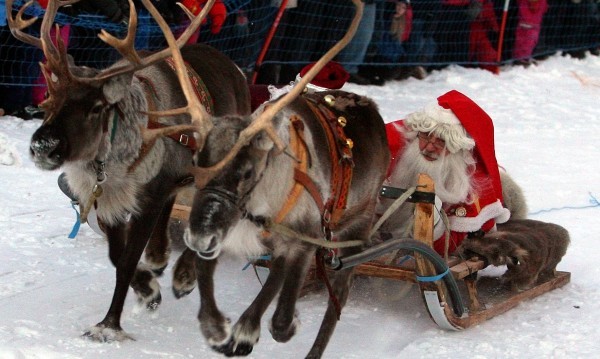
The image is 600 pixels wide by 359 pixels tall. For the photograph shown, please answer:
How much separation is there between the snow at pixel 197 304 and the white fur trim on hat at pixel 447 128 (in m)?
0.88

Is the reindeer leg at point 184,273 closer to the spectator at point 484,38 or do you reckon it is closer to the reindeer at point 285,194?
the reindeer at point 285,194

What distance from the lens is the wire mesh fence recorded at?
324 inches

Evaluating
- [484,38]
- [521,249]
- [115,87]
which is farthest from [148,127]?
[484,38]

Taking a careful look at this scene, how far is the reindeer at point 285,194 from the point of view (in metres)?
3.71

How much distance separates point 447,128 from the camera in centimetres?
545

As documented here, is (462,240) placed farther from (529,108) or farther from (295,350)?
(529,108)

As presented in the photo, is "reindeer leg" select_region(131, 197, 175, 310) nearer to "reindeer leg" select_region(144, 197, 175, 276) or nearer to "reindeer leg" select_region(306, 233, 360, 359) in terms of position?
"reindeer leg" select_region(144, 197, 175, 276)

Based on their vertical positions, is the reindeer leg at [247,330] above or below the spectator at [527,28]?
above

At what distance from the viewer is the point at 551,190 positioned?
795 centimetres

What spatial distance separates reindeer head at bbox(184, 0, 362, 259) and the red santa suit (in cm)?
182

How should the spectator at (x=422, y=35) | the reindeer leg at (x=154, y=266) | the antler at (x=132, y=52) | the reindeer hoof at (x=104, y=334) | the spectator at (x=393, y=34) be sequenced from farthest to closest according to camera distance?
the spectator at (x=422, y=35) → the spectator at (x=393, y=34) → the reindeer leg at (x=154, y=266) → the reindeer hoof at (x=104, y=334) → the antler at (x=132, y=52)

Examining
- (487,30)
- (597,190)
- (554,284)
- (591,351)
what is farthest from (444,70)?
(591,351)

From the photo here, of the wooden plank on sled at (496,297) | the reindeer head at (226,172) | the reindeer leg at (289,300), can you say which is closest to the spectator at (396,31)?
the wooden plank on sled at (496,297)

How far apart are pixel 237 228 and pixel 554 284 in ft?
8.41
